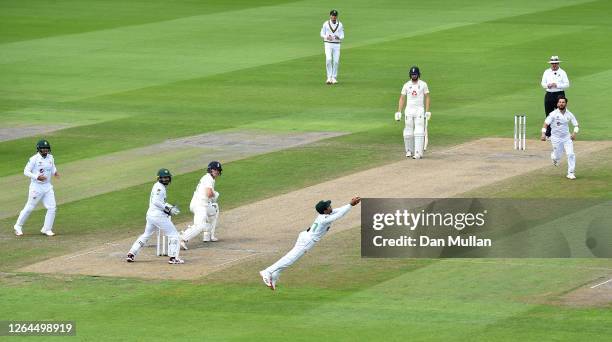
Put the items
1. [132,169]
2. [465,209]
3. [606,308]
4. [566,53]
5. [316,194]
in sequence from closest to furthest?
[606,308] < [465,209] < [316,194] < [132,169] < [566,53]

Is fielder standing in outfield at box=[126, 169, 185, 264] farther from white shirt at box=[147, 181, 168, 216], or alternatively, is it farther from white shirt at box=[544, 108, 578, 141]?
white shirt at box=[544, 108, 578, 141]

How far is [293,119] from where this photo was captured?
42.4 m

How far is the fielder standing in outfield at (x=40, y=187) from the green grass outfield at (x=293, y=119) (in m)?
0.48

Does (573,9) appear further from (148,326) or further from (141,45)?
(148,326)

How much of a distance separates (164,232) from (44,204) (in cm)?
385

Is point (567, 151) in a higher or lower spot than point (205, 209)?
higher

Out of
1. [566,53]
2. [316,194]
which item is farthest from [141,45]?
[316,194]

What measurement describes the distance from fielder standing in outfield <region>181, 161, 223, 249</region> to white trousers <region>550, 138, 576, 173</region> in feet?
29.5

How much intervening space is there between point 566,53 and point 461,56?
12.3 ft

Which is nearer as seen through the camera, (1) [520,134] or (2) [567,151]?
(2) [567,151]

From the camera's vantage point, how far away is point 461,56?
53156 mm

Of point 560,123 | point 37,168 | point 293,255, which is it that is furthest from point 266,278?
point 560,123

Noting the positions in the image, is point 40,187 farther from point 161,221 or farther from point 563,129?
point 563,129

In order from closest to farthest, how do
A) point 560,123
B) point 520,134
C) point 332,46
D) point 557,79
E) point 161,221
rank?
1. point 161,221
2. point 560,123
3. point 520,134
4. point 557,79
5. point 332,46
